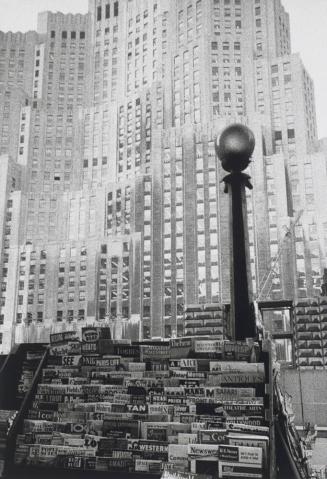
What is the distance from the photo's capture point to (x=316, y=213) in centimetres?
9912

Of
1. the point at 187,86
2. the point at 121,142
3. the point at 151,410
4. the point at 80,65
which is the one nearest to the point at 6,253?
the point at 121,142

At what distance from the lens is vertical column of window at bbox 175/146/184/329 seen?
316ft

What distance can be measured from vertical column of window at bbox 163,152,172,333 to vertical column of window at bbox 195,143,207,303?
569 cm

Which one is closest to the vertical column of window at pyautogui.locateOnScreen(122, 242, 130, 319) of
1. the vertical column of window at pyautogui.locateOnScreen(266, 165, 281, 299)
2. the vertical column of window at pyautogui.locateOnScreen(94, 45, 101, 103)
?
the vertical column of window at pyautogui.locateOnScreen(266, 165, 281, 299)

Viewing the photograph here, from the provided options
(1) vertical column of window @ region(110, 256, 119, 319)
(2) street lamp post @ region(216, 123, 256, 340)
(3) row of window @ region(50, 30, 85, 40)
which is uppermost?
(3) row of window @ region(50, 30, 85, 40)

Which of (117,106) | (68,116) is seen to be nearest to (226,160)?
(117,106)

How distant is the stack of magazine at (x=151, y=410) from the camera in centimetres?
910

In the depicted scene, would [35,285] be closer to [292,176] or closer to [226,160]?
[292,176]

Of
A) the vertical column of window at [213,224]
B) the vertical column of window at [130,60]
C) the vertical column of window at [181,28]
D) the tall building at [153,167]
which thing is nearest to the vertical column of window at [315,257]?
the tall building at [153,167]

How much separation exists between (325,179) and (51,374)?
96.6 metres

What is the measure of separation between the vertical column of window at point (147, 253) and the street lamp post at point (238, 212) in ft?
280

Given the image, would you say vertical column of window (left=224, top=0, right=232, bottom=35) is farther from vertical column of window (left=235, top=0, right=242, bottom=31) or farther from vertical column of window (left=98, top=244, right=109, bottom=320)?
vertical column of window (left=98, top=244, right=109, bottom=320)

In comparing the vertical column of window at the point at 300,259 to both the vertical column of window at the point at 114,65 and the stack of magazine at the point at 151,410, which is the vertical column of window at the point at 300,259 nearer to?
the vertical column of window at the point at 114,65

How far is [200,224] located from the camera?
9994 centimetres
